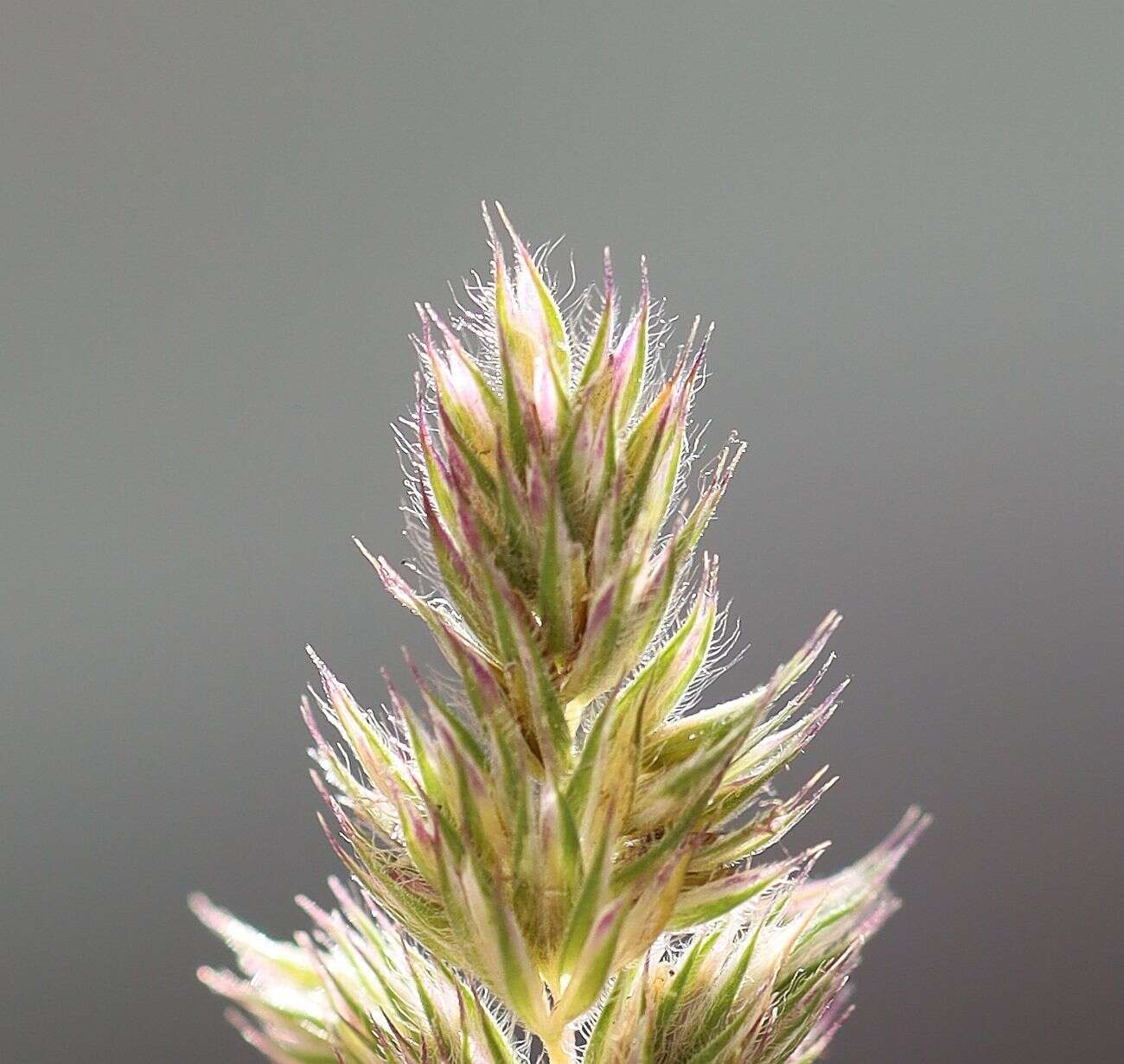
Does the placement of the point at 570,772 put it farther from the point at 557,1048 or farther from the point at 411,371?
the point at 411,371

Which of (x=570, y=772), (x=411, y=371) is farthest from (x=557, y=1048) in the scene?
(x=411, y=371)

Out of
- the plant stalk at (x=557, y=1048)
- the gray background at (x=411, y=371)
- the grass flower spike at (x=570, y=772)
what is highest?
the gray background at (x=411, y=371)

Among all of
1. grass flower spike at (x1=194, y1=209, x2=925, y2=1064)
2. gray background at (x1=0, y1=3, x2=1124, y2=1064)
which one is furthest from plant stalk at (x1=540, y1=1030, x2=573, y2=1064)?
gray background at (x1=0, y1=3, x2=1124, y2=1064)

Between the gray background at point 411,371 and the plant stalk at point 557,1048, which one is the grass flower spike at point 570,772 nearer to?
the plant stalk at point 557,1048

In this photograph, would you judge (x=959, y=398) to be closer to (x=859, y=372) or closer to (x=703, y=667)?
(x=859, y=372)

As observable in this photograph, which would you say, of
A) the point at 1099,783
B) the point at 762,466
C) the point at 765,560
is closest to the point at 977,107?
the point at 762,466

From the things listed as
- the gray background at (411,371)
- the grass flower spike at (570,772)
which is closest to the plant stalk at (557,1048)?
the grass flower spike at (570,772)
